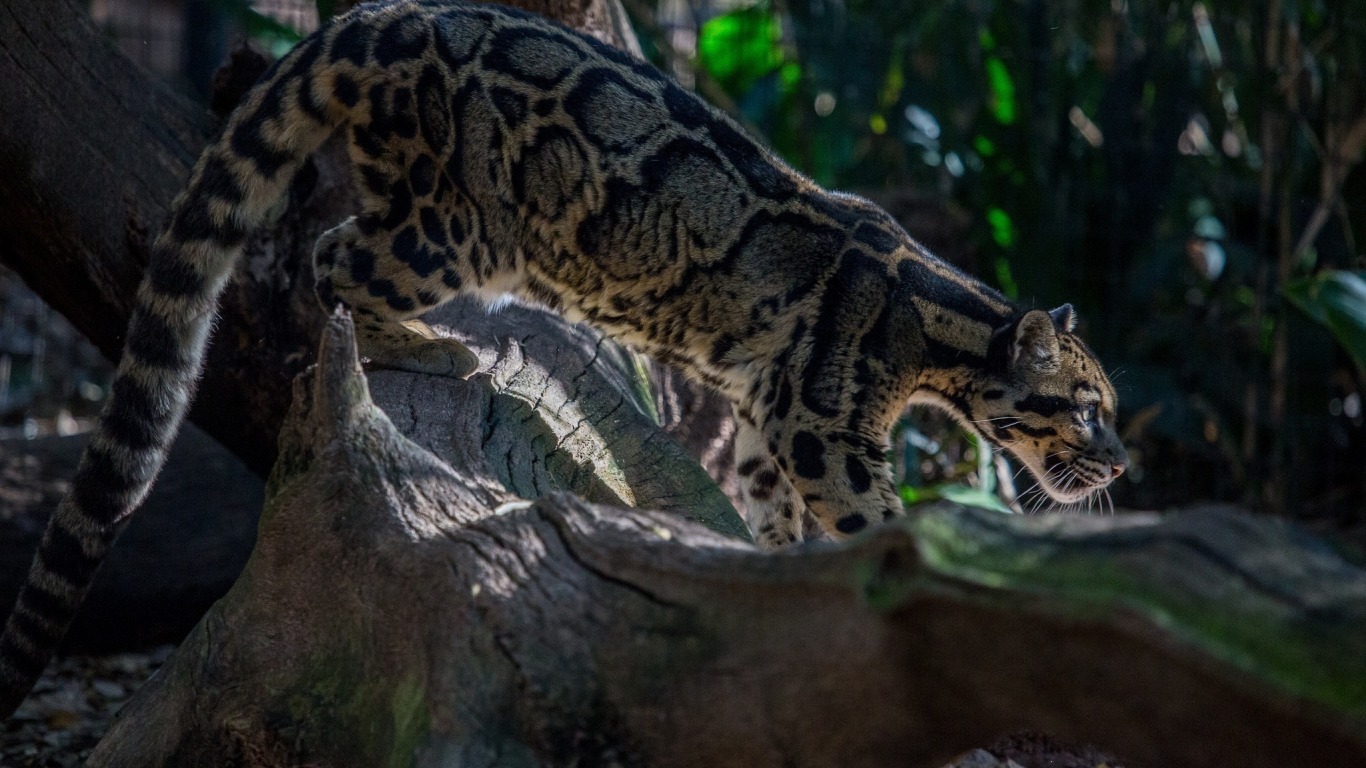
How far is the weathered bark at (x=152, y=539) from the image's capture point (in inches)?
195

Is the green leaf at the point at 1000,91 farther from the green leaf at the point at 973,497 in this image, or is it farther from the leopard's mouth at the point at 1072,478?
the leopard's mouth at the point at 1072,478

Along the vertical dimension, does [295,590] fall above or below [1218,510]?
below

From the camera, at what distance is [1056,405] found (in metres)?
4.48

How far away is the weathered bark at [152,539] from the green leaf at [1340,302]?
15.9 ft

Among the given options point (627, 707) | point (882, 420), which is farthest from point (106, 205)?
point (627, 707)

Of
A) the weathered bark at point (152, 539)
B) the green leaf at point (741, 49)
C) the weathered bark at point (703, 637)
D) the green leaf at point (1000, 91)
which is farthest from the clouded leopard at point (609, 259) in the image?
the green leaf at point (741, 49)

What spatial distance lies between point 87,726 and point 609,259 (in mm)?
2287

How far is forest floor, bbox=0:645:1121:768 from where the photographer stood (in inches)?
142

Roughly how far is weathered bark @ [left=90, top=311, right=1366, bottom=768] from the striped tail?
729 mm

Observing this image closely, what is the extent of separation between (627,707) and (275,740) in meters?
0.82

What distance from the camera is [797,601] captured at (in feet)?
6.88

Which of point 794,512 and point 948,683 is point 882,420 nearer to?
point 794,512

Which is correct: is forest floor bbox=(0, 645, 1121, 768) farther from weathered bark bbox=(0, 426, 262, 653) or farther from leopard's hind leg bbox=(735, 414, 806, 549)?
leopard's hind leg bbox=(735, 414, 806, 549)

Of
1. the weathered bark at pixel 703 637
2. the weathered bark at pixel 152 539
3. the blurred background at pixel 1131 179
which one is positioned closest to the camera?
the weathered bark at pixel 703 637
